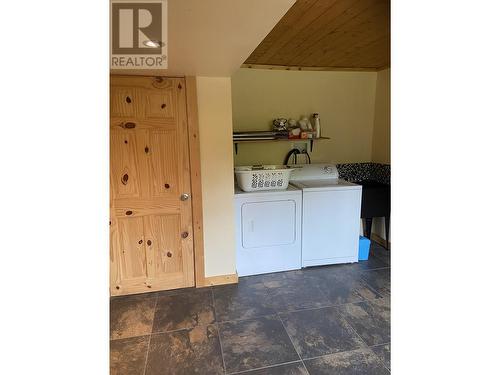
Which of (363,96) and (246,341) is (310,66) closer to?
(363,96)

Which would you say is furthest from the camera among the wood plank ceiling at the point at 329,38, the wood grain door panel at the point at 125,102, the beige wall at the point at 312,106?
the beige wall at the point at 312,106

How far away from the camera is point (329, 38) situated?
8.96ft

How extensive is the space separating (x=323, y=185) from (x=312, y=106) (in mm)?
1251

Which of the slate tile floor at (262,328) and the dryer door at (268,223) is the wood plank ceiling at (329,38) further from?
the slate tile floor at (262,328)

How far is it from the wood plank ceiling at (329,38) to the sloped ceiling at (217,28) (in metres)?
0.63

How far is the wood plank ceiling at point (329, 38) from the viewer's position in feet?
6.93

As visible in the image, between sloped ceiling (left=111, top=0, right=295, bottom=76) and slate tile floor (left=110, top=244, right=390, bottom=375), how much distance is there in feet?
6.43

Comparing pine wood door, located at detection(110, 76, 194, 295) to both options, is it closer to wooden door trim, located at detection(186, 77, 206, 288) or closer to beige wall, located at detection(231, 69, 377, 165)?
wooden door trim, located at detection(186, 77, 206, 288)

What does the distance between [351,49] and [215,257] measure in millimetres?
2544

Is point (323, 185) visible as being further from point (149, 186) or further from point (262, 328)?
point (149, 186)

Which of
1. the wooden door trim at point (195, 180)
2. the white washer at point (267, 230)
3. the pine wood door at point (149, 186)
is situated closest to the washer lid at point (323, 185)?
the white washer at point (267, 230)

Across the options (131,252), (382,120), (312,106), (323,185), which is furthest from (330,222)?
(131,252)
